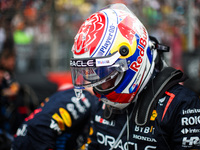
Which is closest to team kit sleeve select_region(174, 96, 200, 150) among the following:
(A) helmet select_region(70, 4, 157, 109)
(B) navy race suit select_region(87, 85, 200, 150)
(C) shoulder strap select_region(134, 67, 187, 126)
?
(B) navy race suit select_region(87, 85, 200, 150)

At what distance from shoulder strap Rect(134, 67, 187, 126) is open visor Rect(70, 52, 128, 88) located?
218 millimetres

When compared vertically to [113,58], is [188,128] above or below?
below

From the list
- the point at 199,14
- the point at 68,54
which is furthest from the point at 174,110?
the point at 68,54

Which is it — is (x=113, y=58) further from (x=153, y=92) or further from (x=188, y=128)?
(x=188, y=128)

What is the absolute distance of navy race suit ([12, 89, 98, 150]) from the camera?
→ 1866mm

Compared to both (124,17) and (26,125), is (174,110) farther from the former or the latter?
(26,125)

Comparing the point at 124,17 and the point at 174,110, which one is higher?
the point at 124,17

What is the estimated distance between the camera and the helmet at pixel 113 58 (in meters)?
1.45

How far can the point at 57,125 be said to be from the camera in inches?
74.3

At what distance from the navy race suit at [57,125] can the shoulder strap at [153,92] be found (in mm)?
537

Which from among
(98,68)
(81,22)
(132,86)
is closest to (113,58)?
(98,68)

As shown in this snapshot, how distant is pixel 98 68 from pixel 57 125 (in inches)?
27.5

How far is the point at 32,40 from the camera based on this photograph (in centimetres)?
944

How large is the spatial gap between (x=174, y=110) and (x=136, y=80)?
298 millimetres
